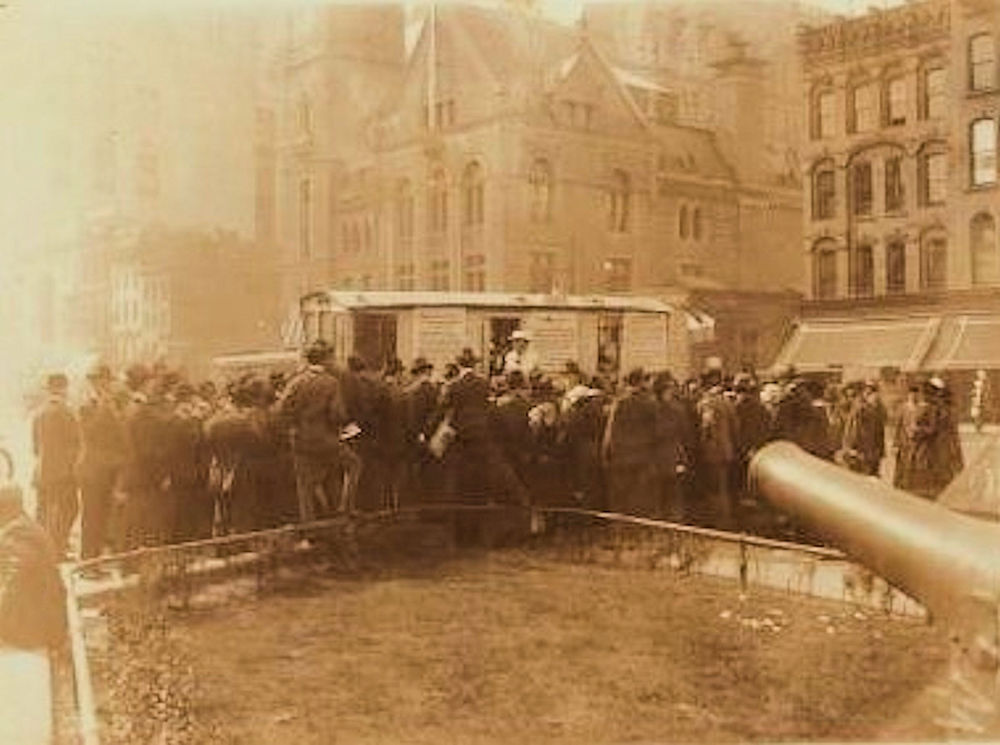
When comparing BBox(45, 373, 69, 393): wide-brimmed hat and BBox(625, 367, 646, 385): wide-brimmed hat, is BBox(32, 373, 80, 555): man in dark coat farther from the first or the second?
BBox(625, 367, 646, 385): wide-brimmed hat

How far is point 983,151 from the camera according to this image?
16.9ft

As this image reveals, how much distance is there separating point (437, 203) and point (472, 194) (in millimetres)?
179

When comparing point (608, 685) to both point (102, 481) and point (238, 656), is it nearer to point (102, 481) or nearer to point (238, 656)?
point (238, 656)

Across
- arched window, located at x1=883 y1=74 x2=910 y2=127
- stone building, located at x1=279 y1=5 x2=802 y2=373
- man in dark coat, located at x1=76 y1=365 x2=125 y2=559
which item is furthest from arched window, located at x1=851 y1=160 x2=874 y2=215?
man in dark coat, located at x1=76 y1=365 x2=125 y2=559

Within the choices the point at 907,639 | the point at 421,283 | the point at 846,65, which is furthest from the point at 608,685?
the point at 846,65

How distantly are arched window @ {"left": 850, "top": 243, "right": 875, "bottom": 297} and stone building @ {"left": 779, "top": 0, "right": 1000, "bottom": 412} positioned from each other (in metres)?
0.02

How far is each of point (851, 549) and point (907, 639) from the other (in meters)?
1.23

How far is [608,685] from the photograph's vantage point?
3363mm

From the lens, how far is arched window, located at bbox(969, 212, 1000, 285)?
3.90 meters

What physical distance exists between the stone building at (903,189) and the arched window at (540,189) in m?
1.14

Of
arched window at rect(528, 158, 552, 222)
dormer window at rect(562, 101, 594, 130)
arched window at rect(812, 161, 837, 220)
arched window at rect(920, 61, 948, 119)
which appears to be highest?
arched window at rect(920, 61, 948, 119)

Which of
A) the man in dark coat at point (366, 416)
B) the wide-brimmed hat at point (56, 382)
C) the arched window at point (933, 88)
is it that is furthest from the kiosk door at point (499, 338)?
the wide-brimmed hat at point (56, 382)

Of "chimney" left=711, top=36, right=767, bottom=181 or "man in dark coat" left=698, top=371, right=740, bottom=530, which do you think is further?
"man in dark coat" left=698, top=371, right=740, bottom=530

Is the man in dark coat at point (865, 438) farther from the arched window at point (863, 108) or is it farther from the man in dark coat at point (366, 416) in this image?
the arched window at point (863, 108)
